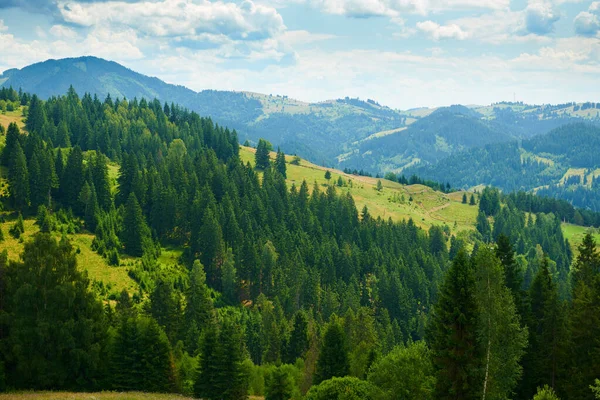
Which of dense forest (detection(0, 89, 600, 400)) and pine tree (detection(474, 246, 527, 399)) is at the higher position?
pine tree (detection(474, 246, 527, 399))

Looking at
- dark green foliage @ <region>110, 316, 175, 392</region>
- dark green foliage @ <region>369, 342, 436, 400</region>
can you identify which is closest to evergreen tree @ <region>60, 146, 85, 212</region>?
dark green foliage @ <region>110, 316, 175, 392</region>

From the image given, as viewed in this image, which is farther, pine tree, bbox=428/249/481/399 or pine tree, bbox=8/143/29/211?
pine tree, bbox=8/143/29/211

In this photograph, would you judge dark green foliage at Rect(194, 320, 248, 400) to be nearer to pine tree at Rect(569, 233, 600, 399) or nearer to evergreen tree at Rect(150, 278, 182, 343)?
pine tree at Rect(569, 233, 600, 399)

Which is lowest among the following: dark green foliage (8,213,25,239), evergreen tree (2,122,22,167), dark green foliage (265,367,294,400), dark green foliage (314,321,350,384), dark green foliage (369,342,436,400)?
dark green foliage (265,367,294,400)

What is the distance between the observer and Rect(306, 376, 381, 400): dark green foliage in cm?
4360

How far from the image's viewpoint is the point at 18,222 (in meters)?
106

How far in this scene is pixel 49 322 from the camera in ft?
154

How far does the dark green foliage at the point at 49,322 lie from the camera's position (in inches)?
1825

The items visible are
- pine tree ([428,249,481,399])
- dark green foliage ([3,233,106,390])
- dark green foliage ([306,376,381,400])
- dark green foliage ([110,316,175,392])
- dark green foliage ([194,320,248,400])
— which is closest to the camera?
pine tree ([428,249,481,399])

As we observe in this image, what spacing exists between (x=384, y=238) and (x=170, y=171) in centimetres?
7214

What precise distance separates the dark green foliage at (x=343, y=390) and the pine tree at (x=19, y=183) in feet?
311

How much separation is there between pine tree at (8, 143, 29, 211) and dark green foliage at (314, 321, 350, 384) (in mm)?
87752

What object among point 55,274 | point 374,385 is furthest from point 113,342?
point 374,385

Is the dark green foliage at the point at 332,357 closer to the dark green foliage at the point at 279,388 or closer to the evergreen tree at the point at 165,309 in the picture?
the dark green foliage at the point at 279,388
